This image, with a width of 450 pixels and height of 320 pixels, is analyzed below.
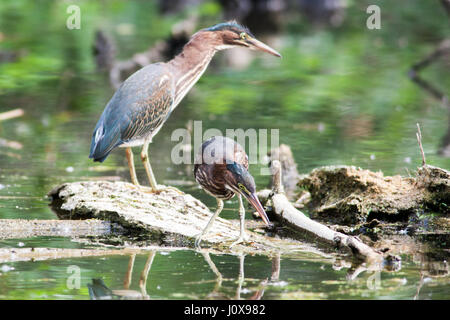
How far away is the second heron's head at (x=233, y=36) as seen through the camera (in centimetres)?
877

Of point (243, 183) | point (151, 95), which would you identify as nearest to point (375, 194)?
point (243, 183)

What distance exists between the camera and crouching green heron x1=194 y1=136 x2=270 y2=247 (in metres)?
7.01

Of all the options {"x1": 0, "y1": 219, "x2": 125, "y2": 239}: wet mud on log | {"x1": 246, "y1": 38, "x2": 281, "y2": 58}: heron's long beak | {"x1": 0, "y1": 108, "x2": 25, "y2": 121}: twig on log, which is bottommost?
{"x1": 0, "y1": 219, "x2": 125, "y2": 239}: wet mud on log

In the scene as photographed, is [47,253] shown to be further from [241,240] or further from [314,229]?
[314,229]

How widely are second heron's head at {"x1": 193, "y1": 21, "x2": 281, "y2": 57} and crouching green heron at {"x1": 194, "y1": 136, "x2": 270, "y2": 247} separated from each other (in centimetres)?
161

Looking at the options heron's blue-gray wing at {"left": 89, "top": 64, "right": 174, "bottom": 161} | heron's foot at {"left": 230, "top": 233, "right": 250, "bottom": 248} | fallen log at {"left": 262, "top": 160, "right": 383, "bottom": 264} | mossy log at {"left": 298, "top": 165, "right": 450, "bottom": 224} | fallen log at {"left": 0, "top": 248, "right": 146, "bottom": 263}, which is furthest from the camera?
heron's blue-gray wing at {"left": 89, "top": 64, "right": 174, "bottom": 161}

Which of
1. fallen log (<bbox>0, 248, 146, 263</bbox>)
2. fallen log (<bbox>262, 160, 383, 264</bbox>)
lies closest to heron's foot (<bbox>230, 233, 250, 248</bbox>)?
fallen log (<bbox>262, 160, 383, 264</bbox>)

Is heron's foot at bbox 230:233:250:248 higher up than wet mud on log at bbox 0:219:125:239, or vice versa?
wet mud on log at bbox 0:219:125:239

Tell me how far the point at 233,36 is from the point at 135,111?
132 cm

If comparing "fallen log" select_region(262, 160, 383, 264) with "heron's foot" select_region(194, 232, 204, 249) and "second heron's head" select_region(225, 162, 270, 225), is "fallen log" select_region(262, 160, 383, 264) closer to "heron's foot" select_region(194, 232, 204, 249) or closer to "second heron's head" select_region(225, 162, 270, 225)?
"second heron's head" select_region(225, 162, 270, 225)

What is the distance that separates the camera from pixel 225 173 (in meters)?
7.16

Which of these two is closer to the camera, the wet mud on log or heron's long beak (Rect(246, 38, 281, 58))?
the wet mud on log

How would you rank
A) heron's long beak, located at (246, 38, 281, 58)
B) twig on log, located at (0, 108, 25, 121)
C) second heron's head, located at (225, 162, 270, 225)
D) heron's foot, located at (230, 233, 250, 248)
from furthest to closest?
twig on log, located at (0, 108, 25, 121)
heron's long beak, located at (246, 38, 281, 58)
heron's foot, located at (230, 233, 250, 248)
second heron's head, located at (225, 162, 270, 225)

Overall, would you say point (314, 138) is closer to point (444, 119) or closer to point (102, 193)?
point (444, 119)
